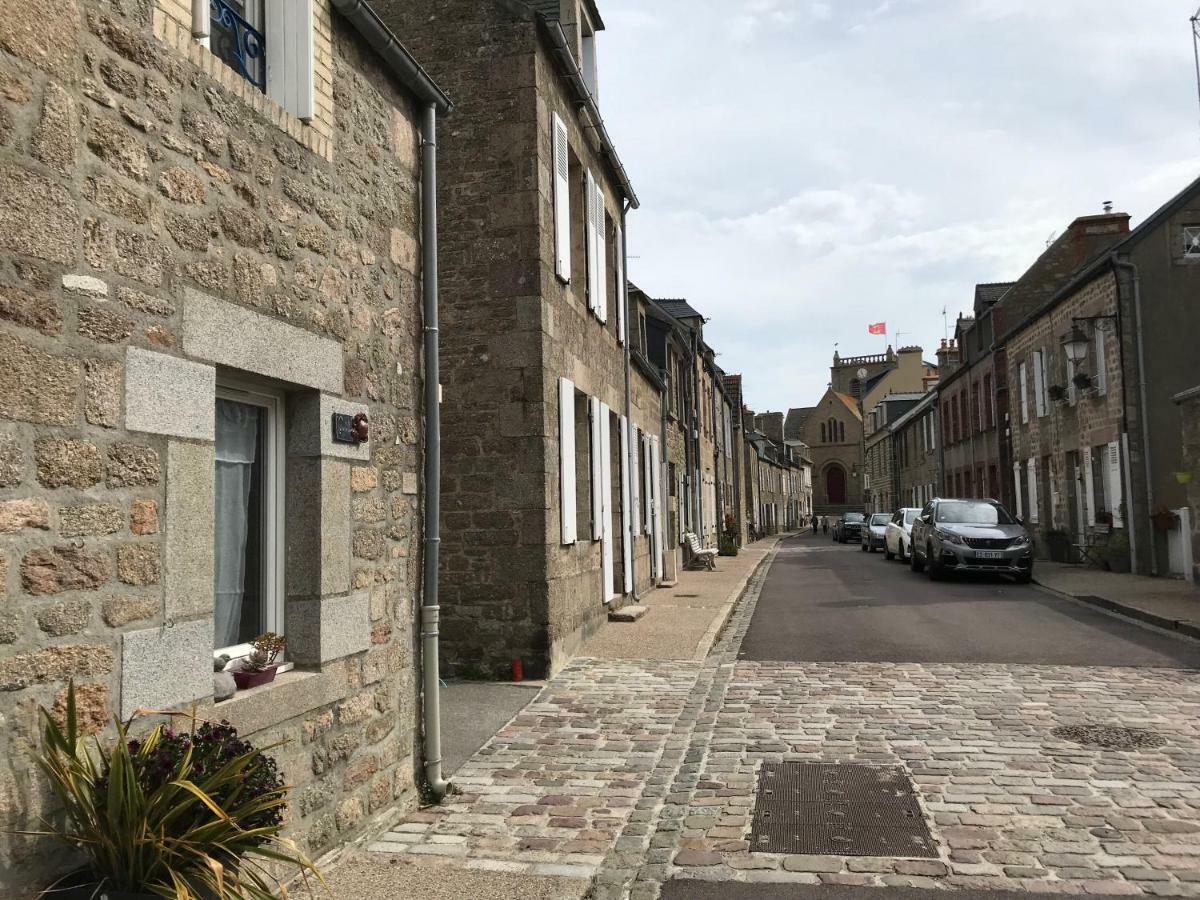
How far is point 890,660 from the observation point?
9.69m

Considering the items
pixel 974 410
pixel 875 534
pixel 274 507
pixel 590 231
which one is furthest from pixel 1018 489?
pixel 274 507

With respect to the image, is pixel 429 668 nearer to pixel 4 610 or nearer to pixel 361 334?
pixel 361 334

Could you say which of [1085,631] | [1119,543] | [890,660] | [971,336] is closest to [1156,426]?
[1119,543]

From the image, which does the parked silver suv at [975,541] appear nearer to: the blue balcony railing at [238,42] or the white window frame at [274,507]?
the white window frame at [274,507]

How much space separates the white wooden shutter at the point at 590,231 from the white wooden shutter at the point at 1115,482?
12.0 m

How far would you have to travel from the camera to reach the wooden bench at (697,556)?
2120cm

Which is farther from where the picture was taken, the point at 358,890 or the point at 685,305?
the point at 685,305

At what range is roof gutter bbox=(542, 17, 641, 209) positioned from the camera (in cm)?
972

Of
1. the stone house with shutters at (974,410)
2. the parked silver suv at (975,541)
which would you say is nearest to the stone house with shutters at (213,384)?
the parked silver suv at (975,541)

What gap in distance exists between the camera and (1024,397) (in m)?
24.8

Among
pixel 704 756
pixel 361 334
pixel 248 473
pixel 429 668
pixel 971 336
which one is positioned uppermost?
pixel 971 336

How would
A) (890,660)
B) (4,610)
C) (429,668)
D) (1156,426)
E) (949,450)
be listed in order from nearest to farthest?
(4,610) → (429,668) → (890,660) → (1156,426) → (949,450)

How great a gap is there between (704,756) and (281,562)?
3.16 metres

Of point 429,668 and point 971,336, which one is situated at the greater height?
point 971,336
